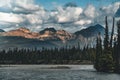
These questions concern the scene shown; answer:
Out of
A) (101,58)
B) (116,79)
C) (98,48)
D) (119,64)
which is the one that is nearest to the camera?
(116,79)

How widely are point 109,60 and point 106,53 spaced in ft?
16.6

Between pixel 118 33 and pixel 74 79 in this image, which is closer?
pixel 74 79

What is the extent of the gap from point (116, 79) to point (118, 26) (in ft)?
170

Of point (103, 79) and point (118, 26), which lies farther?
point (118, 26)

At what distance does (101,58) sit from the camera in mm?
150875

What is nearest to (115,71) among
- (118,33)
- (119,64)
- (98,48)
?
(119,64)

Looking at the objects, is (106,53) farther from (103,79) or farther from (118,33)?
(103,79)

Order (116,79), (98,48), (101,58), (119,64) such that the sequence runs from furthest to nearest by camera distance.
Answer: (98,48)
(101,58)
(119,64)
(116,79)

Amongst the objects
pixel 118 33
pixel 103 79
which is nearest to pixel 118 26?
pixel 118 33

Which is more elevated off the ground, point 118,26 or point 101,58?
point 118,26

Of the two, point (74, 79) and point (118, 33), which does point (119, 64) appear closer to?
point (118, 33)

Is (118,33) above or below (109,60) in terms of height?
above

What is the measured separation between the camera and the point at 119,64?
141500mm

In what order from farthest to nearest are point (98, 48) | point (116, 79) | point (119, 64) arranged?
1. point (98, 48)
2. point (119, 64)
3. point (116, 79)
